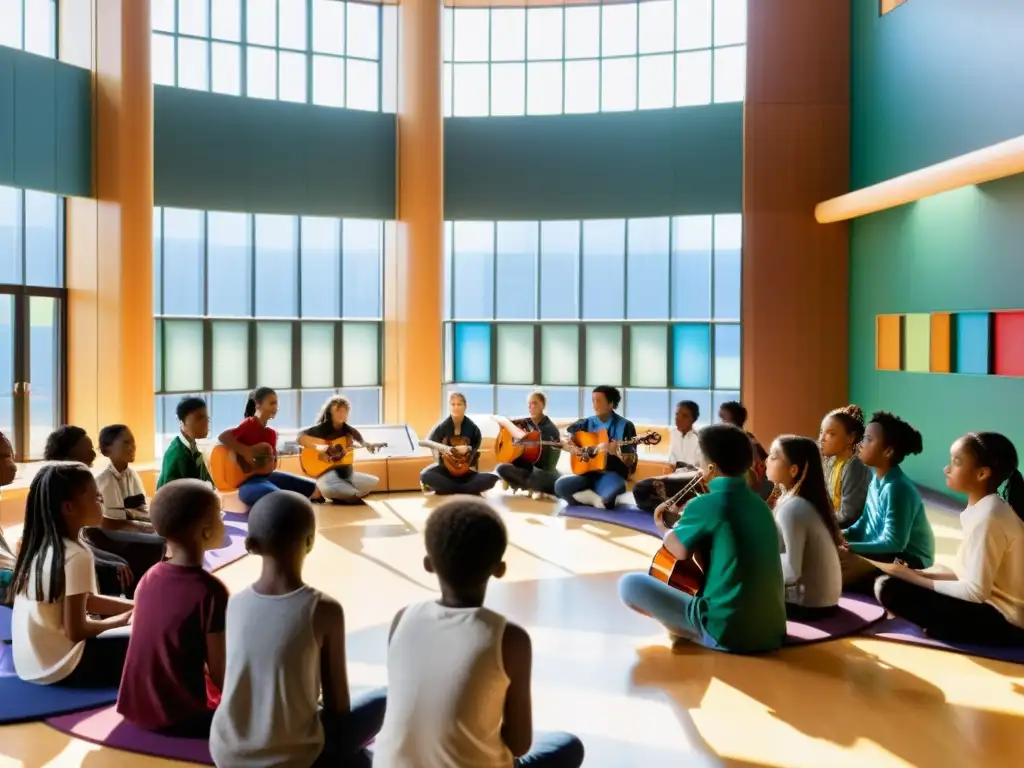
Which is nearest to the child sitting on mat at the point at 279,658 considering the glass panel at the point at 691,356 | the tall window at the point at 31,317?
the tall window at the point at 31,317

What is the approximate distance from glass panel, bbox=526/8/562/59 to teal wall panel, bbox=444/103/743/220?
136 centimetres

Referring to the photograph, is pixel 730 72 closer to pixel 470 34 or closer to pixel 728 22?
pixel 728 22

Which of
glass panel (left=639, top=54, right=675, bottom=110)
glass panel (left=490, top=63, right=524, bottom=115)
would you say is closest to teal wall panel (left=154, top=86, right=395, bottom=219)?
glass panel (left=490, top=63, right=524, bottom=115)

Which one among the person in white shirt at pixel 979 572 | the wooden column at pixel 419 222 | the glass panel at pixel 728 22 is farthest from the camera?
the glass panel at pixel 728 22

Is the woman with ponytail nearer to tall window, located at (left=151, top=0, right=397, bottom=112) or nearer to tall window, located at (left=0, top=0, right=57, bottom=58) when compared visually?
tall window, located at (left=0, top=0, right=57, bottom=58)

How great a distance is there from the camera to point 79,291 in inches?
398

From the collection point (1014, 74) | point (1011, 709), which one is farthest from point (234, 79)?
point (1011, 709)

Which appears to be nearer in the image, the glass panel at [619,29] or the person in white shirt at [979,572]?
the person in white shirt at [979,572]

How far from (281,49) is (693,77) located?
18.4 feet

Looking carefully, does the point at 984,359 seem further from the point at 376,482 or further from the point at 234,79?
the point at 234,79

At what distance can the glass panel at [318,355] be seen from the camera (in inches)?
482

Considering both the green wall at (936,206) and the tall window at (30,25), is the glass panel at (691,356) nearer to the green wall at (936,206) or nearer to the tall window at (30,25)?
the green wall at (936,206)

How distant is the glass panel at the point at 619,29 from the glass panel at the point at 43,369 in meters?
7.98

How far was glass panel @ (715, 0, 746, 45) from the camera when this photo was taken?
41.4ft
